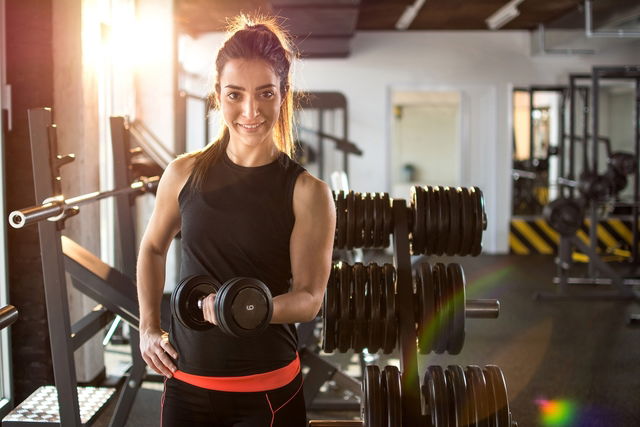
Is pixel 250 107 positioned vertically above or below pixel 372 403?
above

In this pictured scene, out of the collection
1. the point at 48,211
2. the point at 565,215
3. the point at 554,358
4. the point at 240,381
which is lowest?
the point at 554,358

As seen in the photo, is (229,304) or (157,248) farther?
(157,248)

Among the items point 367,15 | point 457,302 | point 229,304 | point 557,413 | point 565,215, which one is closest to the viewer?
point 229,304

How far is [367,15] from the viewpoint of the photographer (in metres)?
7.55

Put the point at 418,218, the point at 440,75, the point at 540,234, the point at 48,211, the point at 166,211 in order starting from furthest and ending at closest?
the point at 540,234 → the point at 440,75 → the point at 418,218 → the point at 48,211 → the point at 166,211

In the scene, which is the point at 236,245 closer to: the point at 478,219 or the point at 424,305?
the point at 424,305

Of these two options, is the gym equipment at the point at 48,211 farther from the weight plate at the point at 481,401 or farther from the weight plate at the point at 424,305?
the weight plate at the point at 481,401

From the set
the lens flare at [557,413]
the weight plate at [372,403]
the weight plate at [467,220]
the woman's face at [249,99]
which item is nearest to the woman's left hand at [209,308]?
the woman's face at [249,99]

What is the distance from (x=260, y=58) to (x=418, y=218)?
1.04 m

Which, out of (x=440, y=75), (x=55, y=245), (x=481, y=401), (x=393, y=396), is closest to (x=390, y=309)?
(x=393, y=396)

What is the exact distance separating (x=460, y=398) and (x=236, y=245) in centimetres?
93

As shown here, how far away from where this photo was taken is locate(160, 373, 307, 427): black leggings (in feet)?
4.50

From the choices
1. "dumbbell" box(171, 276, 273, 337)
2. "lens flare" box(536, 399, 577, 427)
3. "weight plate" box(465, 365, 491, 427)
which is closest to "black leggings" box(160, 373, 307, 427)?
"dumbbell" box(171, 276, 273, 337)

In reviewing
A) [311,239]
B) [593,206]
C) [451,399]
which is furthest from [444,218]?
[593,206]
